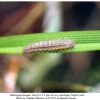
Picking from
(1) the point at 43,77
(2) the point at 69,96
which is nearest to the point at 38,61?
(1) the point at 43,77

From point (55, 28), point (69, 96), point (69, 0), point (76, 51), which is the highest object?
point (69, 0)

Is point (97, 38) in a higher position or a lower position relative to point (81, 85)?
higher

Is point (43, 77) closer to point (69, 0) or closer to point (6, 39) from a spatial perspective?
point (6, 39)
